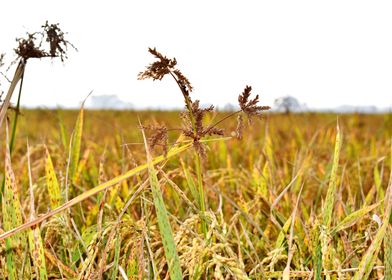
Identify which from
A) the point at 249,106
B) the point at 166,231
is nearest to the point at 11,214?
the point at 166,231

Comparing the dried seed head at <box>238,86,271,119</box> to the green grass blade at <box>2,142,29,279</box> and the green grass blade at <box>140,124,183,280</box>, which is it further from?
the green grass blade at <box>2,142,29,279</box>

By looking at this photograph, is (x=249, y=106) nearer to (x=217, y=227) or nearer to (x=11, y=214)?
(x=217, y=227)

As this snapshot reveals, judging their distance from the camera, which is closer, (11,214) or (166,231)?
(166,231)

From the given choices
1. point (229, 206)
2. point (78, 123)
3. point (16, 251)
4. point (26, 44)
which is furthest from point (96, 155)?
point (26, 44)

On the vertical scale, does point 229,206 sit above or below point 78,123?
below

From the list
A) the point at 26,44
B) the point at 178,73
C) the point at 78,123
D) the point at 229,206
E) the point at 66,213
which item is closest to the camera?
the point at 178,73

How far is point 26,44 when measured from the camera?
936mm

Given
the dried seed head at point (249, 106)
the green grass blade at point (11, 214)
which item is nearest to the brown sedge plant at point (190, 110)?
the dried seed head at point (249, 106)

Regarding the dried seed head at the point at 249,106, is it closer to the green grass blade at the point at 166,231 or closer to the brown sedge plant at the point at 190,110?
the brown sedge plant at the point at 190,110

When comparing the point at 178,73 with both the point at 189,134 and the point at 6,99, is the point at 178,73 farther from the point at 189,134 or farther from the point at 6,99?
the point at 6,99

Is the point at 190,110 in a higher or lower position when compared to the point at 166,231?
higher

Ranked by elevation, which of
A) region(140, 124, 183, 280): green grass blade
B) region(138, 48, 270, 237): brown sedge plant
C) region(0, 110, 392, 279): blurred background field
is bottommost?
region(0, 110, 392, 279): blurred background field

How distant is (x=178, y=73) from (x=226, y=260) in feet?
0.99

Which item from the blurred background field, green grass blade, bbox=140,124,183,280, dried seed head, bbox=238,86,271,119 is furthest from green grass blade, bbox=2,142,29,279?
dried seed head, bbox=238,86,271,119
